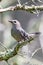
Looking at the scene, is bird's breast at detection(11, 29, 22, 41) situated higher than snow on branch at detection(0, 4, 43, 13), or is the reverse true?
snow on branch at detection(0, 4, 43, 13)

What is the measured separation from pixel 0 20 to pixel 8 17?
0.47 ft

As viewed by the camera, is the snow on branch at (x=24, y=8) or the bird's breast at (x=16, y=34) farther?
the bird's breast at (x=16, y=34)

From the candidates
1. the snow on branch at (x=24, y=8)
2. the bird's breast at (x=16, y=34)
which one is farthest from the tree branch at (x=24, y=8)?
the bird's breast at (x=16, y=34)

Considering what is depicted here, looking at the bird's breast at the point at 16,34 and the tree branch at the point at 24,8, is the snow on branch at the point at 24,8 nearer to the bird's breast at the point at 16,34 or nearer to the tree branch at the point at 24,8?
the tree branch at the point at 24,8

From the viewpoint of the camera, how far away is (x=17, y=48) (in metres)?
2.15

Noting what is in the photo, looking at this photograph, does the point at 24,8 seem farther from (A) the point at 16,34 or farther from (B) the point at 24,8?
(A) the point at 16,34

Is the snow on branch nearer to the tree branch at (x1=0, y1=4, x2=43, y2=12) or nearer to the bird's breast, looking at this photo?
the tree branch at (x1=0, y1=4, x2=43, y2=12)

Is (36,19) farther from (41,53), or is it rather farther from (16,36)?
(16,36)

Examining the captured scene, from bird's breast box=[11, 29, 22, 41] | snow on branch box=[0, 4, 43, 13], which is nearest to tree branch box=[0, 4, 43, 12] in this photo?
snow on branch box=[0, 4, 43, 13]

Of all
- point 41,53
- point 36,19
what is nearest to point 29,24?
point 36,19

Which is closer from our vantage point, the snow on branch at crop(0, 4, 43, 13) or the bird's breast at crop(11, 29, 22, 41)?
the snow on branch at crop(0, 4, 43, 13)

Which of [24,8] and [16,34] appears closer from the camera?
[24,8]

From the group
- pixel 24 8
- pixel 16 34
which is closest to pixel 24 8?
pixel 24 8

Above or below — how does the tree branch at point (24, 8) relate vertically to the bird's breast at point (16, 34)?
above
